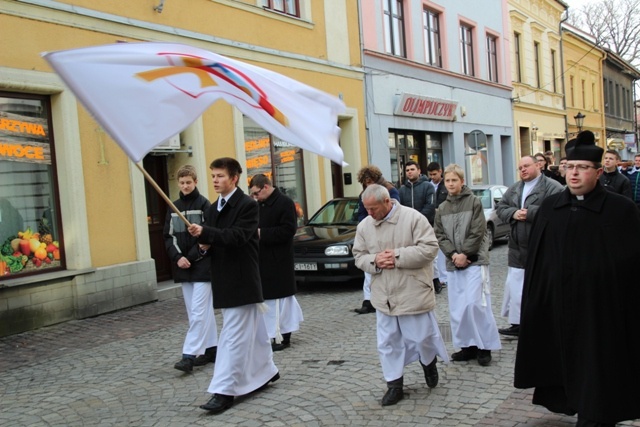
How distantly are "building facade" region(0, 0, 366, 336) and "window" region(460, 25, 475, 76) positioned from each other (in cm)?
1160

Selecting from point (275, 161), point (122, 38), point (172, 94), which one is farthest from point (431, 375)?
point (275, 161)

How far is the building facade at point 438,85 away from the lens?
18.2m

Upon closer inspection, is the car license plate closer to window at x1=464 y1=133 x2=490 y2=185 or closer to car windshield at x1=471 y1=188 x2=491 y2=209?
car windshield at x1=471 y1=188 x2=491 y2=209

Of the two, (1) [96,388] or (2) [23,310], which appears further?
(2) [23,310]

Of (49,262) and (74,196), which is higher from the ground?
(74,196)

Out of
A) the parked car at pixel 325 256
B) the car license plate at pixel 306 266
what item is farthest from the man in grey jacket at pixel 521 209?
the car license plate at pixel 306 266

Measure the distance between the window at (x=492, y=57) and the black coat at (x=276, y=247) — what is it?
20002 millimetres

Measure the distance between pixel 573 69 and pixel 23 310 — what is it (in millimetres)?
32565

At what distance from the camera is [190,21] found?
1218cm

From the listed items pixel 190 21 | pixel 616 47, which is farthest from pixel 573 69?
pixel 190 21

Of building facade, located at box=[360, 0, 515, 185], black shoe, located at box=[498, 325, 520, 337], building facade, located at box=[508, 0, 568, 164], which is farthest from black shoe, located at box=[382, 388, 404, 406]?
building facade, located at box=[508, 0, 568, 164]

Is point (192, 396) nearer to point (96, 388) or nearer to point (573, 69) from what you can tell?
point (96, 388)

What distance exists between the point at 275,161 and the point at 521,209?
28.1ft

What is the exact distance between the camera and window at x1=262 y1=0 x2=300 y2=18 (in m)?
14.4
